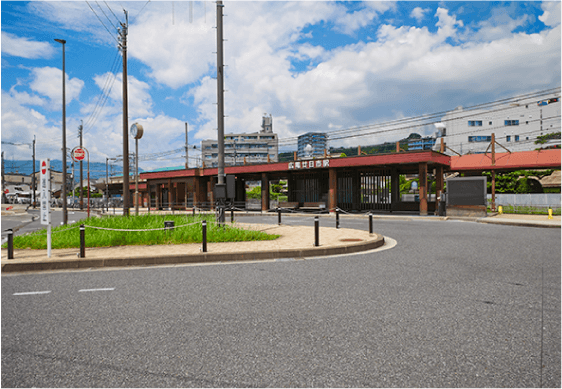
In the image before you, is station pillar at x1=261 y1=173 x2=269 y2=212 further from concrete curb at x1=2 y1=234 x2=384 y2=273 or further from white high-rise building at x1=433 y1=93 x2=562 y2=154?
white high-rise building at x1=433 y1=93 x2=562 y2=154

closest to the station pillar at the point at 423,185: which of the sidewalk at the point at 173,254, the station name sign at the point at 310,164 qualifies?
the station name sign at the point at 310,164

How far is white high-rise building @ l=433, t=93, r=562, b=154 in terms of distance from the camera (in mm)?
58656

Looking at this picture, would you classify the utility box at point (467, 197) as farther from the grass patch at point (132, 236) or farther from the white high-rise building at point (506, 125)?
the white high-rise building at point (506, 125)

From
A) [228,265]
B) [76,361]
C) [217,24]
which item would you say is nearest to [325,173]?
[217,24]

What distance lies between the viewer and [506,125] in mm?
61625

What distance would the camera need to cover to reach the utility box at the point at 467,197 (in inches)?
920

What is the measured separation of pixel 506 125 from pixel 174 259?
66.6 meters

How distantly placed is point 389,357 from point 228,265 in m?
5.43

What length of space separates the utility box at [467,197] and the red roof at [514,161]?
7281 mm

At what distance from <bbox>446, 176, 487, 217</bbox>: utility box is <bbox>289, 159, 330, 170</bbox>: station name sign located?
8.98 metres

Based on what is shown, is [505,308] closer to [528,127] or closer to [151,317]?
[151,317]

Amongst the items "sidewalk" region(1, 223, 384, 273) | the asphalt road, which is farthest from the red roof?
the asphalt road

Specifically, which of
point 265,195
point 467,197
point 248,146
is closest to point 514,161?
point 467,197

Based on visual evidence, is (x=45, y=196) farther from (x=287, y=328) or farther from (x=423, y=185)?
(x=423, y=185)
